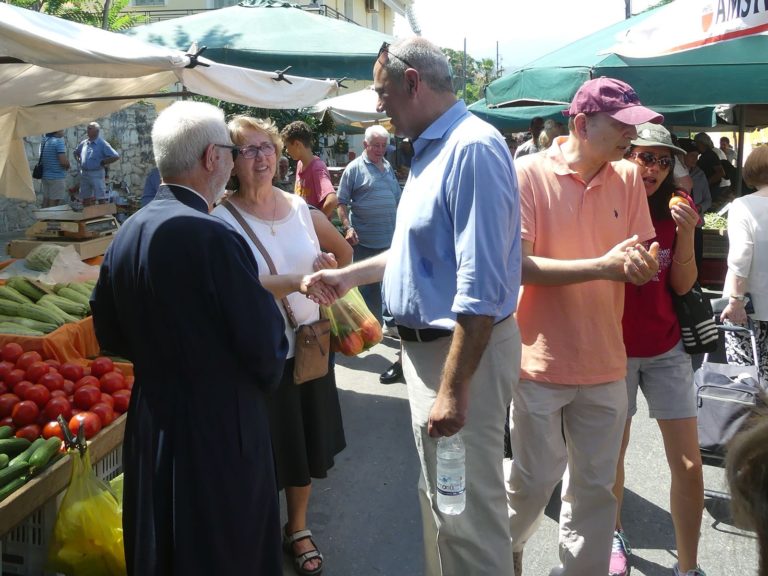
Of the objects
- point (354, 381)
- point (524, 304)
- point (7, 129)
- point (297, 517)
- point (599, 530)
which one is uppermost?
point (7, 129)

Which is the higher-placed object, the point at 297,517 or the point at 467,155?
the point at 467,155

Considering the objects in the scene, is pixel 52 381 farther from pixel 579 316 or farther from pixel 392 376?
pixel 392 376

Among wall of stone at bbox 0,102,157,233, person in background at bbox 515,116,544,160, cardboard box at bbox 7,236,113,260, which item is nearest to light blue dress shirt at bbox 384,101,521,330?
person in background at bbox 515,116,544,160

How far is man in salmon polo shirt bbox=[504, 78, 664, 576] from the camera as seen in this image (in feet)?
9.28

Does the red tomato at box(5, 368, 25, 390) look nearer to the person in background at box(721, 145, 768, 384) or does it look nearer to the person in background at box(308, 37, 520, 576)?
the person in background at box(308, 37, 520, 576)

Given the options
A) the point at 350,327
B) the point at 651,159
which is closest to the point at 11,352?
the point at 350,327

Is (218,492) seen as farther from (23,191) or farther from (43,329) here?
(23,191)

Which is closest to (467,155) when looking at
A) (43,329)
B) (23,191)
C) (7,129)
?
(43,329)

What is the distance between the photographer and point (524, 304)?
2.97 meters

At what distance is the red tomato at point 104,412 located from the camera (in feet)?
12.0

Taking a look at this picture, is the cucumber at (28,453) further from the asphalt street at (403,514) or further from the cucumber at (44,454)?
the asphalt street at (403,514)

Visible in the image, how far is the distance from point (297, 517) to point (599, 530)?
4.79 ft

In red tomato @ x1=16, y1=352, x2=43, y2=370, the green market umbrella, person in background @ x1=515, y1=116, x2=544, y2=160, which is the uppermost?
the green market umbrella

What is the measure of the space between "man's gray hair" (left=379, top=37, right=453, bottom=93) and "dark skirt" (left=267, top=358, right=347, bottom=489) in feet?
5.03
